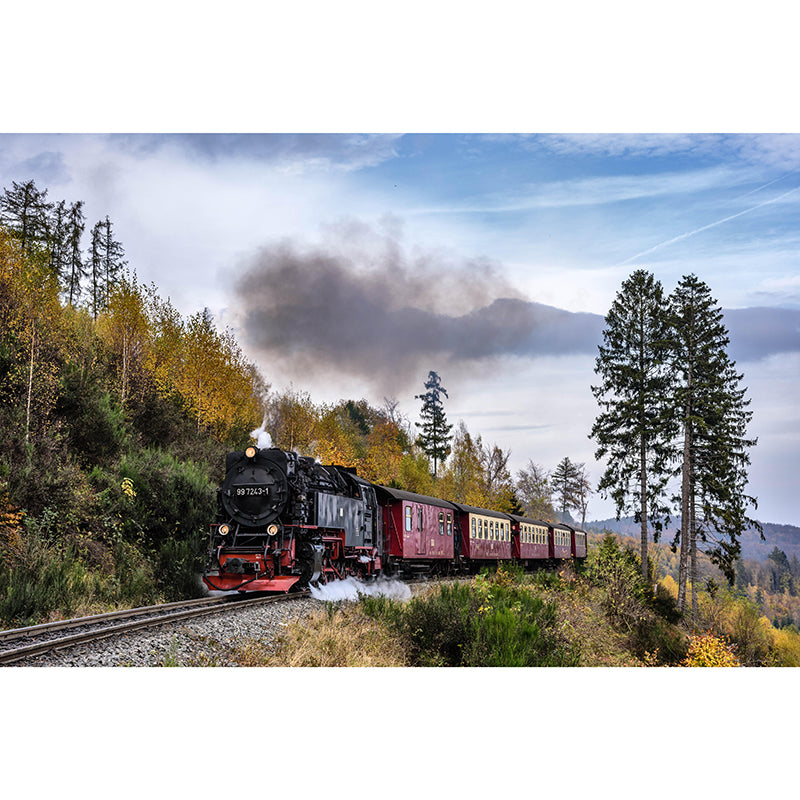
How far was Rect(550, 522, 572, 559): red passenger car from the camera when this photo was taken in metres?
32.7

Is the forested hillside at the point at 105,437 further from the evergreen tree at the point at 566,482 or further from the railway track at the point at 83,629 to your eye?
the evergreen tree at the point at 566,482

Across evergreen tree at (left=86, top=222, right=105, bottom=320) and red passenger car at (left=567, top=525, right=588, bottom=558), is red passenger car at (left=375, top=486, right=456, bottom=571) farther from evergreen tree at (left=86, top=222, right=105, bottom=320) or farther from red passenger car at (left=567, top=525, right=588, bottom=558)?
evergreen tree at (left=86, top=222, right=105, bottom=320)

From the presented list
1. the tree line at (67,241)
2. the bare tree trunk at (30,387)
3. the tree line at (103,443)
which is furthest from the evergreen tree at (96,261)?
the bare tree trunk at (30,387)

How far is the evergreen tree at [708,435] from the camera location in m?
22.3

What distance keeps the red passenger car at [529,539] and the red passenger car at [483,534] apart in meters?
0.81

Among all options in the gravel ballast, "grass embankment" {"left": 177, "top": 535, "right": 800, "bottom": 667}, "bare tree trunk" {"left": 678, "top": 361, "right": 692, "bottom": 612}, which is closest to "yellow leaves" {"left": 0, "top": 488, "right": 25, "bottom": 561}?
the gravel ballast

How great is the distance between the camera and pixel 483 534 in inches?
943

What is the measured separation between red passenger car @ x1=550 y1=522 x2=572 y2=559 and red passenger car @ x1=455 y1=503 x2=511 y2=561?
22.5ft

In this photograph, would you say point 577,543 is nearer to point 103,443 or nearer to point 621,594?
point 621,594

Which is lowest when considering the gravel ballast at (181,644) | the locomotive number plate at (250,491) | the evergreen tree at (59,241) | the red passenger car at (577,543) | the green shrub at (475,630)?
the red passenger car at (577,543)

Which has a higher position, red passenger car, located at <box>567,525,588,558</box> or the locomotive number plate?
the locomotive number plate

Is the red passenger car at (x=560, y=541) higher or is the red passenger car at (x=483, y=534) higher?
the red passenger car at (x=483, y=534)

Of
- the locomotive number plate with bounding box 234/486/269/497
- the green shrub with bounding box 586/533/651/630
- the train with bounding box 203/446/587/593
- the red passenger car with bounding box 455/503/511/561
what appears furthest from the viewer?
the red passenger car with bounding box 455/503/511/561
